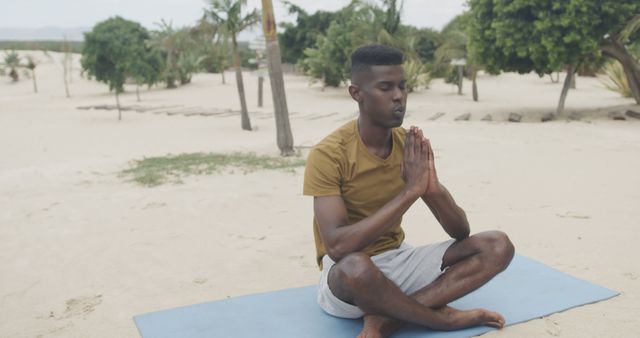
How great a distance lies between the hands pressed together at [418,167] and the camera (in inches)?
101

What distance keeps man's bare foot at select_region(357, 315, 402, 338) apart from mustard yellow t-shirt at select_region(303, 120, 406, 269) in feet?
1.09

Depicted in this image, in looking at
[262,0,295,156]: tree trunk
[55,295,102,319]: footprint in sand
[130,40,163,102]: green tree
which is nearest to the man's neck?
[55,295,102,319]: footprint in sand

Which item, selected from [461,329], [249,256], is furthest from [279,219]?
[461,329]

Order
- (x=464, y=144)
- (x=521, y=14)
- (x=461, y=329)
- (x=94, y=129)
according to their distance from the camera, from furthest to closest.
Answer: (x=94, y=129), (x=521, y=14), (x=464, y=144), (x=461, y=329)

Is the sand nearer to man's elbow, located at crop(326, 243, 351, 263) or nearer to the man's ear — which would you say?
man's elbow, located at crop(326, 243, 351, 263)

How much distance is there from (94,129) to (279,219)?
36.5 feet

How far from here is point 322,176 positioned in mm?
2703

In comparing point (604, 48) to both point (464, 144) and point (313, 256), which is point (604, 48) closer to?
point (464, 144)

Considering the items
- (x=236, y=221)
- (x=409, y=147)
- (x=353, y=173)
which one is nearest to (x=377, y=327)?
(x=353, y=173)

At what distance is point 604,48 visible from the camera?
1279 centimetres

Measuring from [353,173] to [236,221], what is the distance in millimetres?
2994

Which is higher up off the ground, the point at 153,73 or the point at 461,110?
the point at 153,73

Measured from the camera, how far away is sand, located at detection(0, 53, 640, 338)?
366 cm

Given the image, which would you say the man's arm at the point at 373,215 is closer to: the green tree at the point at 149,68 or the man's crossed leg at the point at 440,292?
the man's crossed leg at the point at 440,292
